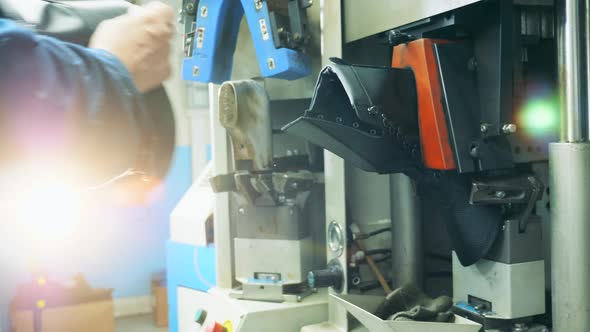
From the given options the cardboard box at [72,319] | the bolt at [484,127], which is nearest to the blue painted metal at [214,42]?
the bolt at [484,127]

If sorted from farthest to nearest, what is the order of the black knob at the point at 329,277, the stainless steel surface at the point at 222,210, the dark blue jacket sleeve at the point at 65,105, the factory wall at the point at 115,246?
1. the factory wall at the point at 115,246
2. the stainless steel surface at the point at 222,210
3. the black knob at the point at 329,277
4. the dark blue jacket sleeve at the point at 65,105

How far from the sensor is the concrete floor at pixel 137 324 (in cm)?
370

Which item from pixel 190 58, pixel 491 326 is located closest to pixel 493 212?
pixel 491 326

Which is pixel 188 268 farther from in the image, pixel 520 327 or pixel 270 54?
pixel 520 327

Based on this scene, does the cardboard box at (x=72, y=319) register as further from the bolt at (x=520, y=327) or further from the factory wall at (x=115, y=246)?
the bolt at (x=520, y=327)

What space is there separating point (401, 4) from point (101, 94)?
2.38 ft

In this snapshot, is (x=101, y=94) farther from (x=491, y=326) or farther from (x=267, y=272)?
(x=267, y=272)

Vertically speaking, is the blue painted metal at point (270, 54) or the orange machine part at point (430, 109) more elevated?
the blue painted metal at point (270, 54)

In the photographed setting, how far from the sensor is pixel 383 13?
47.2 inches

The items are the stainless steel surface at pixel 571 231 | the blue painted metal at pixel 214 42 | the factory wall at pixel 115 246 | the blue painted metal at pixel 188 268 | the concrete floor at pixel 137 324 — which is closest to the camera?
the stainless steel surface at pixel 571 231

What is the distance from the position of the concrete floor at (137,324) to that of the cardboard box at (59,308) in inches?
11.7

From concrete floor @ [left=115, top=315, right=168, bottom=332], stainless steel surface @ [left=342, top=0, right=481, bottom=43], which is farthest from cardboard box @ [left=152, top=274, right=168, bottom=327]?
stainless steel surface @ [left=342, top=0, right=481, bottom=43]

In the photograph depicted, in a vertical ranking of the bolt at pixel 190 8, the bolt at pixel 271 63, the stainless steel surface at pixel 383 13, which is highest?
the bolt at pixel 190 8

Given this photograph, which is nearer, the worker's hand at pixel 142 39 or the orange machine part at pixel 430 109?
the worker's hand at pixel 142 39
